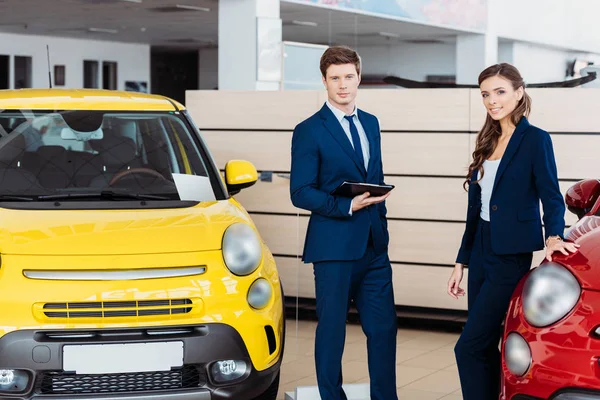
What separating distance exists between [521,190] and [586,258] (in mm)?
491

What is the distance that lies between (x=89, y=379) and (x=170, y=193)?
1088 millimetres

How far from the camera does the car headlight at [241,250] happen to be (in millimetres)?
3908

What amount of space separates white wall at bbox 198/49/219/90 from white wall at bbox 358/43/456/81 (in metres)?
4.68

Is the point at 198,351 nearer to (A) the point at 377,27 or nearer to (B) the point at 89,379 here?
(B) the point at 89,379

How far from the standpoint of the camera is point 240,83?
11266 millimetres

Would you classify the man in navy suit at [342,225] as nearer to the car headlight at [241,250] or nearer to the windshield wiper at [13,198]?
the car headlight at [241,250]

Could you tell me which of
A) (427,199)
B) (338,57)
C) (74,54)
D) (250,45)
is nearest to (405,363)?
(427,199)

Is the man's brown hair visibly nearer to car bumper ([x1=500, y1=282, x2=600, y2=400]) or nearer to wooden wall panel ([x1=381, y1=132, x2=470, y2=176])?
car bumper ([x1=500, y1=282, x2=600, y2=400])

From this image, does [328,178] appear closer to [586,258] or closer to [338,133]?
[338,133]

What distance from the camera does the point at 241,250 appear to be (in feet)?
13.0

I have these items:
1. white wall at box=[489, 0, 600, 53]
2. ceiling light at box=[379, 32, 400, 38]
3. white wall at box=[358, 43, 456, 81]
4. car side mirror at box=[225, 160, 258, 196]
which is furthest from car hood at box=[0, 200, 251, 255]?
white wall at box=[358, 43, 456, 81]

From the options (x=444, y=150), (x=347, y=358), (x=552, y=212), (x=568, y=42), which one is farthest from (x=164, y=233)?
(x=568, y=42)

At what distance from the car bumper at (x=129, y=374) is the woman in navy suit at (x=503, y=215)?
872 millimetres

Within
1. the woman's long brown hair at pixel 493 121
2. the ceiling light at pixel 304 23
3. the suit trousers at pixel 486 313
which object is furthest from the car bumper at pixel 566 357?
the ceiling light at pixel 304 23
